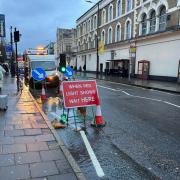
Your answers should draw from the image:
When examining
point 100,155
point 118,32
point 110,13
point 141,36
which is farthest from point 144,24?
point 100,155

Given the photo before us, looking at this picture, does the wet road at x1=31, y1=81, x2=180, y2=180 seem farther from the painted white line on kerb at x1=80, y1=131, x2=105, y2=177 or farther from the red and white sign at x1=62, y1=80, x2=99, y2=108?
the red and white sign at x1=62, y1=80, x2=99, y2=108

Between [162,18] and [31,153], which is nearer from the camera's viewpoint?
[31,153]

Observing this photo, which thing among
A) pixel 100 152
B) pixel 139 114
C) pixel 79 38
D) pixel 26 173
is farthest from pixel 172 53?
pixel 79 38

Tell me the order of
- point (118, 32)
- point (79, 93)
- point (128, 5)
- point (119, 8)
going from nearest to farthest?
point (79, 93) → point (128, 5) → point (119, 8) → point (118, 32)

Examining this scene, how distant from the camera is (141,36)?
29.6 meters

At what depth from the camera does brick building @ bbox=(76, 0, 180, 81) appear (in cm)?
2456

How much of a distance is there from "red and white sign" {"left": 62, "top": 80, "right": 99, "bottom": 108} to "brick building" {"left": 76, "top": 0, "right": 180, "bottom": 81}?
17.8 meters

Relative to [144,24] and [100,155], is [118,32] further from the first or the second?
[100,155]

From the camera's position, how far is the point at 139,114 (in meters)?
9.01

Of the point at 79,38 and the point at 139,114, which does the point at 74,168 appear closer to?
the point at 139,114

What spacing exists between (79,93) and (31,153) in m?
2.48

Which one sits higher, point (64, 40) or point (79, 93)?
point (64, 40)

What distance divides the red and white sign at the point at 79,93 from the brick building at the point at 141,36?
17821 mm

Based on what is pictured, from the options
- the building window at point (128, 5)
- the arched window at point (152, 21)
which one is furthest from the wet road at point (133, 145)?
the building window at point (128, 5)
